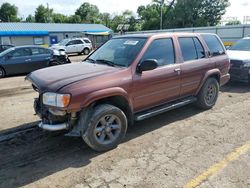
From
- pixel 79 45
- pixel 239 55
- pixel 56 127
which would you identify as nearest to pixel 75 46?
pixel 79 45

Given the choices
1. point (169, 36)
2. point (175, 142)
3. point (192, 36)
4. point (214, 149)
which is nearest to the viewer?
point (214, 149)

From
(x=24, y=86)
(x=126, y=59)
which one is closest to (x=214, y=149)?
(x=126, y=59)

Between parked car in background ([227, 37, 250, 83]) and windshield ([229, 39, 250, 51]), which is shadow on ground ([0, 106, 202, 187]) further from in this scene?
windshield ([229, 39, 250, 51])

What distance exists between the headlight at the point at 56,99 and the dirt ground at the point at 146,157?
2.93 feet

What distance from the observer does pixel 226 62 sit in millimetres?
6406

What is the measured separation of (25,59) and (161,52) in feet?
30.0

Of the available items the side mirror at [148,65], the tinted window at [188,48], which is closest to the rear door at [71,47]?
the tinted window at [188,48]

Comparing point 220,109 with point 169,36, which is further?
point 220,109

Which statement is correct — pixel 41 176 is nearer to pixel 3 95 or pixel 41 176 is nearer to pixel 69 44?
pixel 3 95

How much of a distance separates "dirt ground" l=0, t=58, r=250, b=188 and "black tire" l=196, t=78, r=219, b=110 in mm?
405

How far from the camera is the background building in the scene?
3719 cm

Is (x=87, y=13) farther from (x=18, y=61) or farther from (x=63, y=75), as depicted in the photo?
(x=63, y=75)

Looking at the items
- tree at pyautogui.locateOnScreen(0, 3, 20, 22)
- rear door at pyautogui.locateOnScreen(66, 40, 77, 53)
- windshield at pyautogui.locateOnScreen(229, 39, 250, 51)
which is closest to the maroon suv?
windshield at pyautogui.locateOnScreen(229, 39, 250, 51)

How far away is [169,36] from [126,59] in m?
1.20
